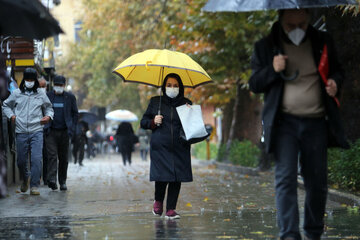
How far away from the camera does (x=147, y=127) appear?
9.09 m

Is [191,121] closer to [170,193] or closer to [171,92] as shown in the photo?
[171,92]

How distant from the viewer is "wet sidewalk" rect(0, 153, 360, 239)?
7.68 m

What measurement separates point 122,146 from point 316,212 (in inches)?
922

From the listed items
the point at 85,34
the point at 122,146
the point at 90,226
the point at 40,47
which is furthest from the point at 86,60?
the point at 90,226

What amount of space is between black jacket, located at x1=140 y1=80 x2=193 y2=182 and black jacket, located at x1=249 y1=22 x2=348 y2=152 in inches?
118

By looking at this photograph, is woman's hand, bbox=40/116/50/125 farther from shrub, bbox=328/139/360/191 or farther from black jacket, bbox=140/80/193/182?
shrub, bbox=328/139/360/191

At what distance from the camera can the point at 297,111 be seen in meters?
5.94

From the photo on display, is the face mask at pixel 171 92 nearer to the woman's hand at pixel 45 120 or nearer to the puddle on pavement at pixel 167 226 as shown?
→ the puddle on pavement at pixel 167 226

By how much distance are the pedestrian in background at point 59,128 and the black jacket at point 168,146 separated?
15.0ft

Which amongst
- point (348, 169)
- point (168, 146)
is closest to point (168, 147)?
point (168, 146)

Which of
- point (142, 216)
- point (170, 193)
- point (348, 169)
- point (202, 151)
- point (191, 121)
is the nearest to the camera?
point (191, 121)

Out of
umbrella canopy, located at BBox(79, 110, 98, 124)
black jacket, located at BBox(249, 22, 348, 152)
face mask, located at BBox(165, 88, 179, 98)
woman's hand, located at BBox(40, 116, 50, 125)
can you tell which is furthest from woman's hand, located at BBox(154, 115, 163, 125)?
umbrella canopy, located at BBox(79, 110, 98, 124)

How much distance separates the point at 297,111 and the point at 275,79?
30 centimetres

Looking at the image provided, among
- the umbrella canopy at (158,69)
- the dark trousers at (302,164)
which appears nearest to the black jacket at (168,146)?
the umbrella canopy at (158,69)
